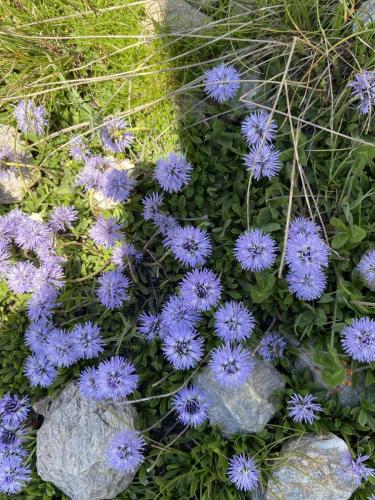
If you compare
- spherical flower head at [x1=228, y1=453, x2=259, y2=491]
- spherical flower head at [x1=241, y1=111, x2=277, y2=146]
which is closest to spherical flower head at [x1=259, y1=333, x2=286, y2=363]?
spherical flower head at [x1=228, y1=453, x2=259, y2=491]

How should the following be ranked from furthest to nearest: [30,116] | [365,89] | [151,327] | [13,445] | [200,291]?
1. [30,116]
2. [13,445]
3. [151,327]
4. [365,89]
5. [200,291]

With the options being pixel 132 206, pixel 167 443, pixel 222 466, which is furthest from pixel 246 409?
pixel 132 206

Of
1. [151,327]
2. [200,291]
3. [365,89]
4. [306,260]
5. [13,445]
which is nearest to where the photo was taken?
→ [306,260]

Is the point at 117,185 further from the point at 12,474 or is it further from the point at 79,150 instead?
the point at 12,474

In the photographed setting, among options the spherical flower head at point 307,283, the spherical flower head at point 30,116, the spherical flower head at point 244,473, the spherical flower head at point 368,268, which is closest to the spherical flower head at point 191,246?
the spherical flower head at point 307,283

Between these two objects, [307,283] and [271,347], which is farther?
[271,347]

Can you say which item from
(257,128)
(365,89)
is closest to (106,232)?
(257,128)

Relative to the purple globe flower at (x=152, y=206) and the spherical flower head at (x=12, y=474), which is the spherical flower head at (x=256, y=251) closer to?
the purple globe flower at (x=152, y=206)
